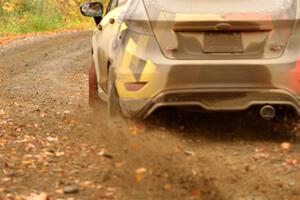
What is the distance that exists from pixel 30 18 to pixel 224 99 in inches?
1003

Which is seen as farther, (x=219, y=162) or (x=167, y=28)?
(x=167, y=28)

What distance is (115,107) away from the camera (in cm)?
644

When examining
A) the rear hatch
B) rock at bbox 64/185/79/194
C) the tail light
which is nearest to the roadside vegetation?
the tail light

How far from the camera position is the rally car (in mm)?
5918

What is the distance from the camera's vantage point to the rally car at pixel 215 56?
19.4 ft

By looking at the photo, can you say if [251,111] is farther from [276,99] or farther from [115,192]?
[115,192]

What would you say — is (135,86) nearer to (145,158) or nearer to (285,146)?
(145,158)

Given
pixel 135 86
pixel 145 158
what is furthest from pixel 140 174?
pixel 135 86

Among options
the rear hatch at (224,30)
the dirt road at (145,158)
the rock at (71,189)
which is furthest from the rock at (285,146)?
the rock at (71,189)

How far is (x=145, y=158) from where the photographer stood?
5.62 metres

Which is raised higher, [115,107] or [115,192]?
[115,192]

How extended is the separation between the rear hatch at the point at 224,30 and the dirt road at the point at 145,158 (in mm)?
812

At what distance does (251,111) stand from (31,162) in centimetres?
214

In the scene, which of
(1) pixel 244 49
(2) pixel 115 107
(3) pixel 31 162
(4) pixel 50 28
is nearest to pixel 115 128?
(2) pixel 115 107
